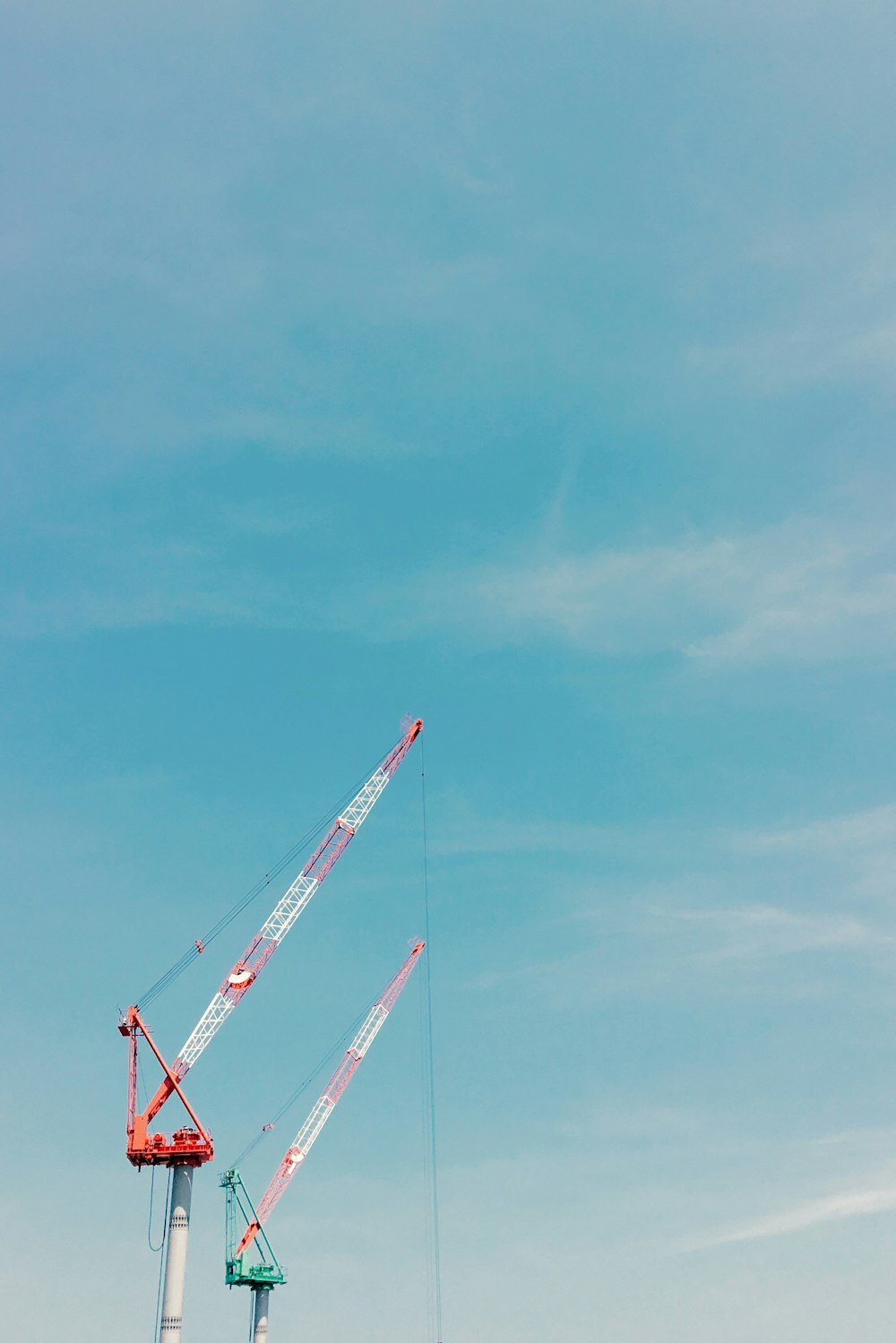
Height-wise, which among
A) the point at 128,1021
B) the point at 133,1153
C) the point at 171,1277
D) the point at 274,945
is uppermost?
the point at 274,945

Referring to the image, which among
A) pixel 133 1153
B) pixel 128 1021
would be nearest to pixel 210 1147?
pixel 133 1153

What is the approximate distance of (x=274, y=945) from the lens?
19938cm

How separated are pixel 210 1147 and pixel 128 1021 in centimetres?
2370

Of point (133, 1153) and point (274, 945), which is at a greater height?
point (274, 945)

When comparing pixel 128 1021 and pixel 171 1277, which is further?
pixel 128 1021

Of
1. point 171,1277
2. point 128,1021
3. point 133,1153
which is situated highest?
point 128,1021

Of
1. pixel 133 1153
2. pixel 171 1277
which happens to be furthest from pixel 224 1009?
pixel 171 1277

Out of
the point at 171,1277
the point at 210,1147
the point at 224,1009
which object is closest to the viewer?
the point at 171,1277

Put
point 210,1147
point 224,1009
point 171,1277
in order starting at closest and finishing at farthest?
point 171,1277 → point 210,1147 → point 224,1009

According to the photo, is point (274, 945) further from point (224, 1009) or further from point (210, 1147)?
point (210, 1147)

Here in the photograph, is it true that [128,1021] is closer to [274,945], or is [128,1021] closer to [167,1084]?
[167,1084]

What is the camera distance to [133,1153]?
585 ft

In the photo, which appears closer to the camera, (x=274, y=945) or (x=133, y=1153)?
(x=133, y=1153)

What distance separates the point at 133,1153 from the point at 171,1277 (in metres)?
19.2
